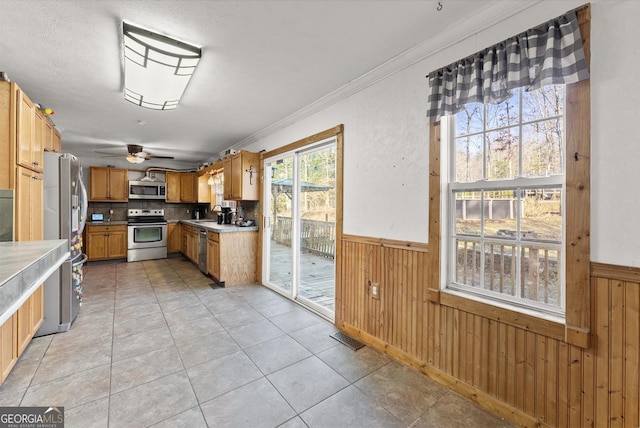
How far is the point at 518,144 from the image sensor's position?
1725 millimetres

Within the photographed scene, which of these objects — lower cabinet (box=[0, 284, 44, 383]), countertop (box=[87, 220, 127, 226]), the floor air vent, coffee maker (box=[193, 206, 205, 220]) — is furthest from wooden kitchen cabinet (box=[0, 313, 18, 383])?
coffee maker (box=[193, 206, 205, 220])

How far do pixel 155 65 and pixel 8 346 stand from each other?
2.45m

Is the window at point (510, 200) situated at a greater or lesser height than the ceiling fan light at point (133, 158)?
lesser

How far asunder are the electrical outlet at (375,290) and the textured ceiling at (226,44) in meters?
2.01

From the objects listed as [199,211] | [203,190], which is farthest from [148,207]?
[203,190]

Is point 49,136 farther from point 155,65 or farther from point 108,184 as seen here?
point 108,184

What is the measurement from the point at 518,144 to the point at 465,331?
4.33 feet

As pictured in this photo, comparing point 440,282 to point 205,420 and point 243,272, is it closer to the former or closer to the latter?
point 205,420

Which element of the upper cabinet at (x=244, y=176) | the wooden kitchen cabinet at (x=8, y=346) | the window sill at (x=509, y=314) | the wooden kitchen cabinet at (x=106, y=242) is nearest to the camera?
the window sill at (x=509, y=314)

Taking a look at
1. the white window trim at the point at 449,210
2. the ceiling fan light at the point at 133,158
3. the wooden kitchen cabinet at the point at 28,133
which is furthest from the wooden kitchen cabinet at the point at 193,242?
the white window trim at the point at 449,210

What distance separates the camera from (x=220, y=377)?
205 cm

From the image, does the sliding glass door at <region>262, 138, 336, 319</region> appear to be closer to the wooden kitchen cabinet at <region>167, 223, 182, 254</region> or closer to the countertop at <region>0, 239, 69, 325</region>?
the countertop at <region>0, 239, 69, 325</region>

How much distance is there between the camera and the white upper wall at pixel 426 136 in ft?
4.29

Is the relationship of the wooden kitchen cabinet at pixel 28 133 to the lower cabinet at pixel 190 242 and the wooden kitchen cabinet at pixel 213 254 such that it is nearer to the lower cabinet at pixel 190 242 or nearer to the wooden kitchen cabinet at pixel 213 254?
the wooden kitchen cabinet at pixel 213 254
